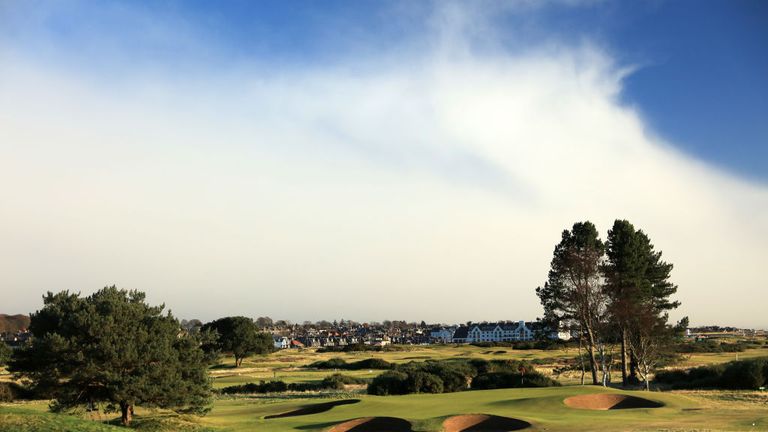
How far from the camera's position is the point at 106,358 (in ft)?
95.5

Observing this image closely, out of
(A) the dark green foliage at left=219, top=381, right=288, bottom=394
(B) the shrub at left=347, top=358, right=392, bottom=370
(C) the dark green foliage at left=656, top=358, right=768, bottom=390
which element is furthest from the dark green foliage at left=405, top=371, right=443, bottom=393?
(B) the shrub at left=347, top=358, right=392, bottom=370

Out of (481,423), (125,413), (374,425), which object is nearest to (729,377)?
(481,423)

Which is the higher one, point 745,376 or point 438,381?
point 745,376

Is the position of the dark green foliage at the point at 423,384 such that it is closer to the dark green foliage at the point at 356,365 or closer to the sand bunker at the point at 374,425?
the sand bunker at the point at 374,425

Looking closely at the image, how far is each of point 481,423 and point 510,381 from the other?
24.7m

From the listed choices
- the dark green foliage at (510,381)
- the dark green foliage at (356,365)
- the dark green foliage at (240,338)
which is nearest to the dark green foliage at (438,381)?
the dark green foliage at (510,381)

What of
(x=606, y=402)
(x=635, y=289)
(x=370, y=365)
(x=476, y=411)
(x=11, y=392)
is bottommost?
(x=11, y=392)

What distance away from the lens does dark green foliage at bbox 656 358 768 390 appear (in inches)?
1900

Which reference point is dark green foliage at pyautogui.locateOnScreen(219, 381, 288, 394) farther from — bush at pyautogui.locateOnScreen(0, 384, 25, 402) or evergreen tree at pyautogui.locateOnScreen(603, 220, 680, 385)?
evergreen tree at pyautogui.locateOnScreen(603, 220, 680, 385)

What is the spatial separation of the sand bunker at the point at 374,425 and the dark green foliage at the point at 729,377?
3298 centimetres

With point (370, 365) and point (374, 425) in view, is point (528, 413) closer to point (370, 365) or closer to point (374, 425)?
point (374, 425)

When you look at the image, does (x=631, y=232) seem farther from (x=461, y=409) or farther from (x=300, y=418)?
(x=300, y=418)

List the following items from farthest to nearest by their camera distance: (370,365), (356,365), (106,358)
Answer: (356,365) → (370,365) → (106,358)

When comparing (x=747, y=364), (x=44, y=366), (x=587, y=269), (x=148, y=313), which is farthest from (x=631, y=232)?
(x=44, y=366)
